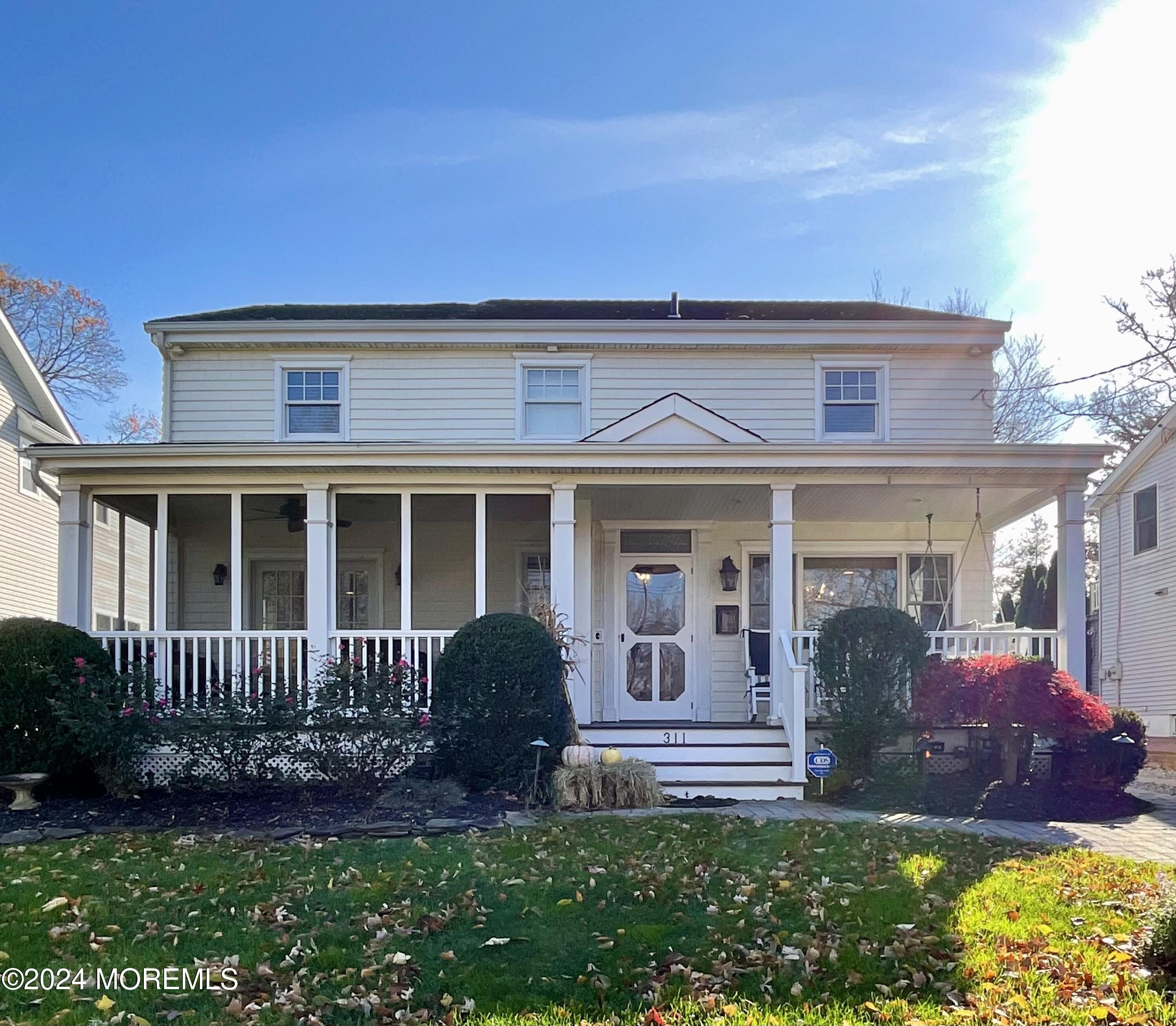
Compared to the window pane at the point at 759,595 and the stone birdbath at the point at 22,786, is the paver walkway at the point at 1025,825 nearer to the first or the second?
the window pane at the point at 759,595

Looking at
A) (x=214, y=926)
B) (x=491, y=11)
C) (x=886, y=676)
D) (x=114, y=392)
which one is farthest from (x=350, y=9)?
(x=114, y=392)

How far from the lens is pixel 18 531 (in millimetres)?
15516

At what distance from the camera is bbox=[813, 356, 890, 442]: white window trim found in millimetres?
12664

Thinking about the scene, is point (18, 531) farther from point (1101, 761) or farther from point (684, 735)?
point (1101, 761)

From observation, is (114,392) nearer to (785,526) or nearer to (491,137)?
(491,137)

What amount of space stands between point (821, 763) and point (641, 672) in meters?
3.54

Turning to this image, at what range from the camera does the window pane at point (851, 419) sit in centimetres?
1276

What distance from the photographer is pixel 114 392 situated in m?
27.3

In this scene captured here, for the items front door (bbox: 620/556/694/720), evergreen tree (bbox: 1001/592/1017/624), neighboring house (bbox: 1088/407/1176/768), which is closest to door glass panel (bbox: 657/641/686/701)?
front door (bbox: 620/556/694/720)

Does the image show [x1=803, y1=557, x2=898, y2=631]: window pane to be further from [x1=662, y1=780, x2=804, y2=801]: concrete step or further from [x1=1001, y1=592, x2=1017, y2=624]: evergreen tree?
[x1=1001, y1=592, x2=1017, y2=624]: evergreen tree

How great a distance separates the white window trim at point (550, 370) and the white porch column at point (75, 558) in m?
5.11

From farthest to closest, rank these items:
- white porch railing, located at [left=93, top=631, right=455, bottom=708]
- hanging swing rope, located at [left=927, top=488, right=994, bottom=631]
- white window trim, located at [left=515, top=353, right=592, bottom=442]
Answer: white window trim, located at [left=515, top=353, right=592, bottom=442]
hanging swing rope, located at [left=927, top=488, right=994, bottom=631]
white porch railing, located at [left=93, top=631, right=455, bottom=708]

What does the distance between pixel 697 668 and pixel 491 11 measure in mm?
8068

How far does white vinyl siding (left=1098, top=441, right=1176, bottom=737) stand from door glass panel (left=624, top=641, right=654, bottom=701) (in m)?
8.57
